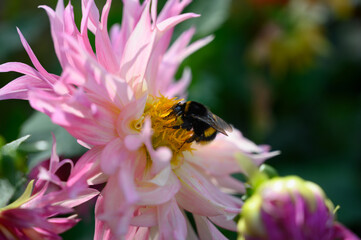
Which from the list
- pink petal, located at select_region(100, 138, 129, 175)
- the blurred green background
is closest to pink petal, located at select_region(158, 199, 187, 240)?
pink petal, located at select_region(100, 138, 129, 175)

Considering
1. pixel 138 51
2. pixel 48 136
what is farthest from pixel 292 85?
pixel 138 51

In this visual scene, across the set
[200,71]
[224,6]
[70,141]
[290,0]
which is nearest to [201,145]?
[70,141]

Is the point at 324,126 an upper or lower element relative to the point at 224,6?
lower

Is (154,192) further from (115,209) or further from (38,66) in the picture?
(38,66)

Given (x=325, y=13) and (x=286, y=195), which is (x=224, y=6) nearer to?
(x=286, y=195)

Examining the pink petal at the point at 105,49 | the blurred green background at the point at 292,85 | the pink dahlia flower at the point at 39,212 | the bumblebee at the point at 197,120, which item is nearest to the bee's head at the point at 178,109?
the bumblebee at the point at 197,120

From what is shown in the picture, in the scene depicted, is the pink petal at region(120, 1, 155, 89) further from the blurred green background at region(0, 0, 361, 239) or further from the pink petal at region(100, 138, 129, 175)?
the blurred green background at region(0, 0, 361, 239)

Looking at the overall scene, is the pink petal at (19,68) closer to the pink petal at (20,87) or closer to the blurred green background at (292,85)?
the pink petal at (20,87)
